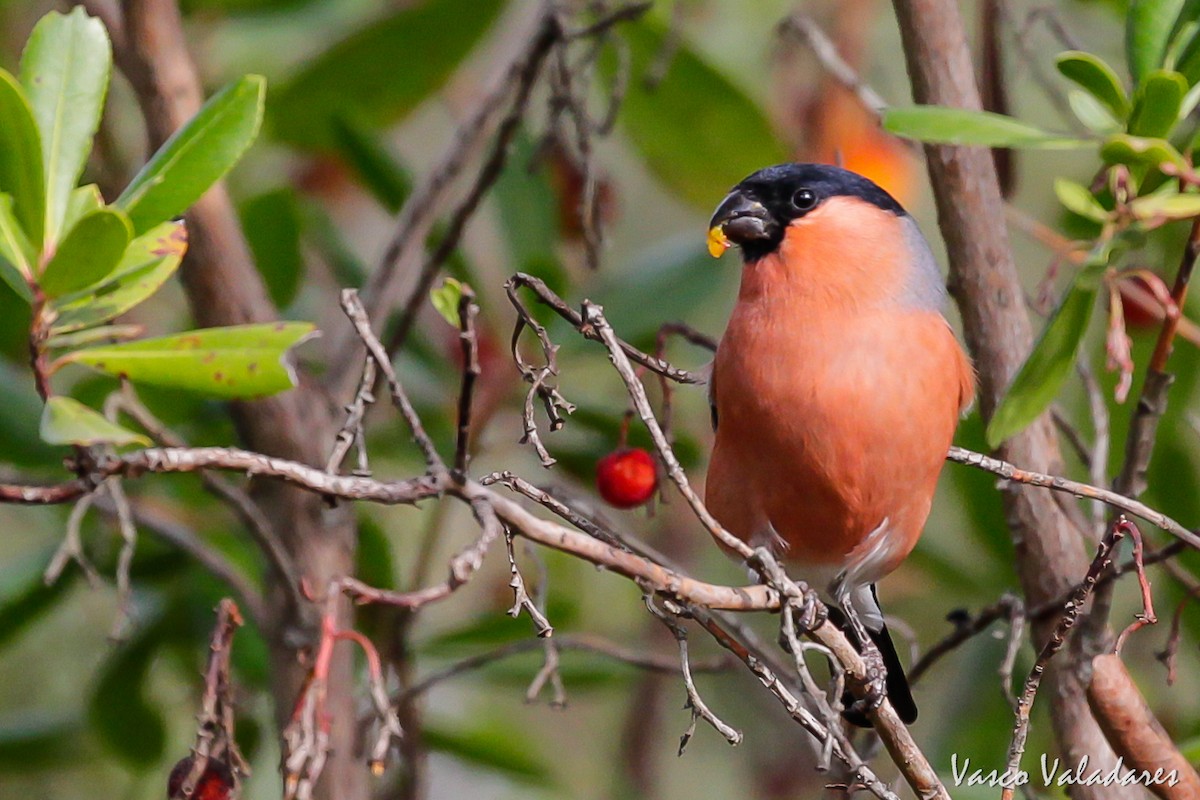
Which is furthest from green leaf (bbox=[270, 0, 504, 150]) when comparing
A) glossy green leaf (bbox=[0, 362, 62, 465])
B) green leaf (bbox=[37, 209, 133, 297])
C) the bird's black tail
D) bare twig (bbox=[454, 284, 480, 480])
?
bare twig (bbox=[454, 284, 480, 480])

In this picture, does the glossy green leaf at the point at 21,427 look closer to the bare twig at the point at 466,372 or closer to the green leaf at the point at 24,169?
the green leaf at the point at 24,169

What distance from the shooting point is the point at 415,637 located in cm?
287

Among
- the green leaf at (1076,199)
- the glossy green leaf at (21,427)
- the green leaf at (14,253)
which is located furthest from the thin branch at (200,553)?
the green leaf at (1076,199)

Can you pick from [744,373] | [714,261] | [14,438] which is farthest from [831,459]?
[14,438]

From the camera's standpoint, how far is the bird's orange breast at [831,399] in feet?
5.80

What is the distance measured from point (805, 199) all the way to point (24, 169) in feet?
3.68

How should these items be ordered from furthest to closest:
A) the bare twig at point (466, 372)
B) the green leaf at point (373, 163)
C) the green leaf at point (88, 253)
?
1. the green leaf at point (373, 163)
2. the green leaf at point (88, 253)
3. the bare twig at point (466, 372)

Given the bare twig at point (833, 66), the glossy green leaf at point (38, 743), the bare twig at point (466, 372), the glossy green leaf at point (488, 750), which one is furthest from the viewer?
the glossy green leaf at point (488, 750)

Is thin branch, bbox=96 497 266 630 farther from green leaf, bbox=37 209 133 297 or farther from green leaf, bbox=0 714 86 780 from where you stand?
green leaf, bbox=37 209 133 297

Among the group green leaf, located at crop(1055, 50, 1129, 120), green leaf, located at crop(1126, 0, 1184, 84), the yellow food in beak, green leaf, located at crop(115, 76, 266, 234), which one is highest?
green leaf, located at crop(1126, 0, 1184, 84)

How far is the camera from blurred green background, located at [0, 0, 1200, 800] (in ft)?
7.79

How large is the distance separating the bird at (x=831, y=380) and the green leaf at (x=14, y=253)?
933 mm

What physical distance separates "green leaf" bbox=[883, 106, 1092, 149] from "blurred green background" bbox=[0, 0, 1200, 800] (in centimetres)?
73

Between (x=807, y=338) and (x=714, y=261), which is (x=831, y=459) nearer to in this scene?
(x=807, y=338)
